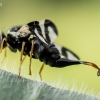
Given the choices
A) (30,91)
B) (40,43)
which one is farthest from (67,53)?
(30,91)

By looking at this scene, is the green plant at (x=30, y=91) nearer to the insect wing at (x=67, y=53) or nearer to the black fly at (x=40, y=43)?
the black fly at (x=40, y=43)

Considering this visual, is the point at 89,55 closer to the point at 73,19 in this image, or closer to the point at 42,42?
the point at 73,19

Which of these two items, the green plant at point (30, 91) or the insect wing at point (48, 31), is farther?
the insect wing at point (48, 31)

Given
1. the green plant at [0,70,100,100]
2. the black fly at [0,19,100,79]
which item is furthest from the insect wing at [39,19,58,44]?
the green plant at [0,70,100,100]

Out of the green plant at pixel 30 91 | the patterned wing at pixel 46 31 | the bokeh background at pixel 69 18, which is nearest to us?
the green plant at pixel 30 91

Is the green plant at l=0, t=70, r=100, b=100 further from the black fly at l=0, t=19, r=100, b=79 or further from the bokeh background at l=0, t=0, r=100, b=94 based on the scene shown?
the bokeh background at l=0, t=0, r=100, b=94

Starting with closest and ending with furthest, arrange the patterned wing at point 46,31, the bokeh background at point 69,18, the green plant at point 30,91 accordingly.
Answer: the green plant at point 30,91 < the patterned wing at point 46,31 < the bokeh background at point 69,18

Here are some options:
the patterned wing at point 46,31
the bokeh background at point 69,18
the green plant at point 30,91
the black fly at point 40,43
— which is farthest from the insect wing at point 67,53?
the bokeh background at point 69,18

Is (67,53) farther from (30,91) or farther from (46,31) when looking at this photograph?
(30,91)

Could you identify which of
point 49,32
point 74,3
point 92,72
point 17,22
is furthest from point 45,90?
point 74,3
